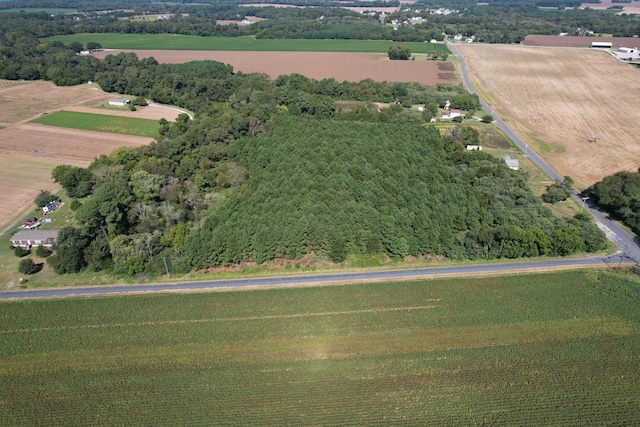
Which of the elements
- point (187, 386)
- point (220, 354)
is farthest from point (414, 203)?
point (187, 386)

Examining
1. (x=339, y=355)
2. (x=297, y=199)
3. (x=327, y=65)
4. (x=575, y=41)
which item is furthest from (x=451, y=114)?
(x=575, y=41)

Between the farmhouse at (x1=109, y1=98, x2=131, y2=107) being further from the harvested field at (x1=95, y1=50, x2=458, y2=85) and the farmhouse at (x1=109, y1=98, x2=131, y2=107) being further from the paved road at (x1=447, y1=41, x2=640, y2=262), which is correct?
the paved road at (x1=447, y1=41, x2=640, y2=262)

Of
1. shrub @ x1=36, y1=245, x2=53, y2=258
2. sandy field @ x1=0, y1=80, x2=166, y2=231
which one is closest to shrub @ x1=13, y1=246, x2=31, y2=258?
shrub @ x1=36, y1=245, x2=53, y2=258

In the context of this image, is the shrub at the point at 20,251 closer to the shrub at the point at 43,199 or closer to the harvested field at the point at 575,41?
the shrub at the point at 43,199

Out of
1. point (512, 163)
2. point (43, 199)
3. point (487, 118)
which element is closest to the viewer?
point (43, 199)

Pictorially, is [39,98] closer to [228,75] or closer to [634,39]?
[228,75]

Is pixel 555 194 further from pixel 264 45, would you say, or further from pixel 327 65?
pixel 264 45
